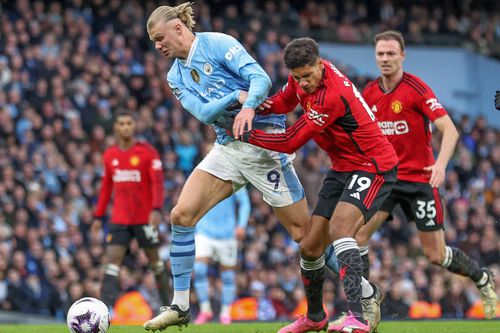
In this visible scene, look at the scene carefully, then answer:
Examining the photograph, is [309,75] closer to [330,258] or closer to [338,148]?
[338,148]

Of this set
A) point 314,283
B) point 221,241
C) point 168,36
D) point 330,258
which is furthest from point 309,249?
point 221,241

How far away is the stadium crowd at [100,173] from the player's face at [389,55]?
6574mm

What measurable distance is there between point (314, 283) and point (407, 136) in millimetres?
1870

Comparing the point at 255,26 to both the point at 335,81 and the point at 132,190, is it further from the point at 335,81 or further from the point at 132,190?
the point at 335,81

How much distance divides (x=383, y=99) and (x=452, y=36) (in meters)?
18.2

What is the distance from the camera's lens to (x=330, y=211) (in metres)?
8.74

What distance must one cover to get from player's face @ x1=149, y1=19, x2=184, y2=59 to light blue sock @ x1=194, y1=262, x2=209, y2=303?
5.04m

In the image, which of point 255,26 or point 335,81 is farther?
point 255,26

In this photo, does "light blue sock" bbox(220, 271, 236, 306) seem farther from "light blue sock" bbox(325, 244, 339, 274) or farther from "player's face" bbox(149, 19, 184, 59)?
"player's face" bbox(149, 19, 184, 59)

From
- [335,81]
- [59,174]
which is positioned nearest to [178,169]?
[59,174]

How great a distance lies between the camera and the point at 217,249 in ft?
45.5

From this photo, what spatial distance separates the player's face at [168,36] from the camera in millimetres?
8688

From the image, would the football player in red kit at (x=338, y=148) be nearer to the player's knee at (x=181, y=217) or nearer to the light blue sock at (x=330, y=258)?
the light blue sock at (x=330, y=258)

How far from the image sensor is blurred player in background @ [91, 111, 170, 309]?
41.2 feet
